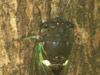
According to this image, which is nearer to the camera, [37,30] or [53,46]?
[53,46]

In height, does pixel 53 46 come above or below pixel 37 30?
below

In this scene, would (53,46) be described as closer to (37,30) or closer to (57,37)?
(57,37)

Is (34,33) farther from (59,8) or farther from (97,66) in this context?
(97,66)

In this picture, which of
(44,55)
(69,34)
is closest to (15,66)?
(44,55)

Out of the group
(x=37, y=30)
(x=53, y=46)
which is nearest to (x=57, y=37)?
(x=53, y=46)
